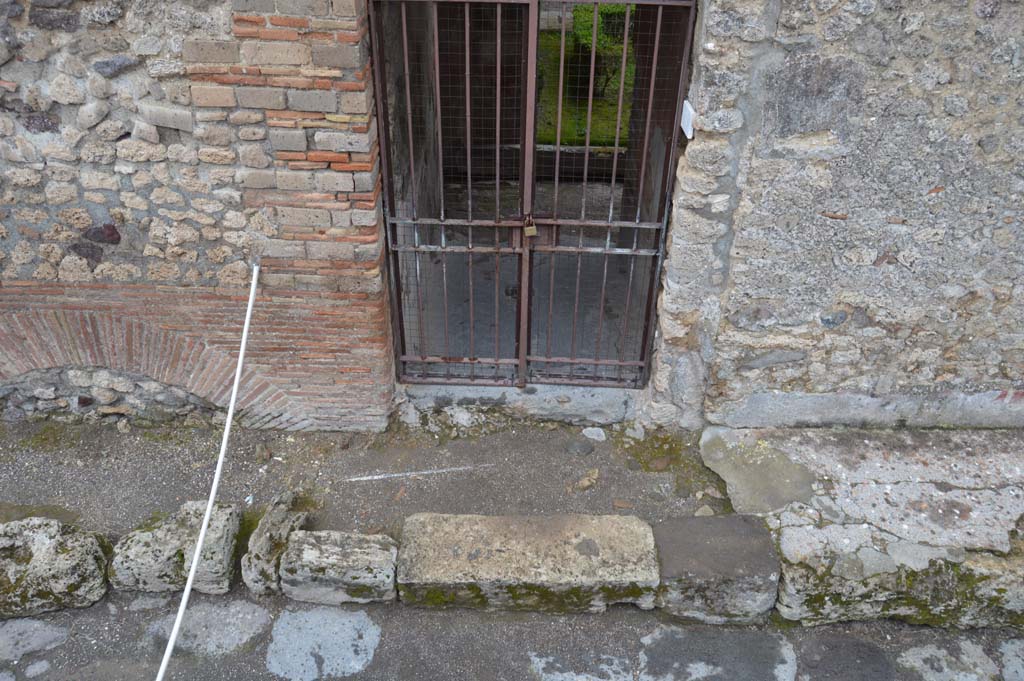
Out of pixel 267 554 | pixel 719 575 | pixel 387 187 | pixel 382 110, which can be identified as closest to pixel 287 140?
pixel 382 110

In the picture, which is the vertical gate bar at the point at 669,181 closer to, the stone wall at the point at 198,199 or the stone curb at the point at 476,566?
the stone curb at the point at 476,566

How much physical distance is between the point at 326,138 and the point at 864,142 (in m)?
2.47

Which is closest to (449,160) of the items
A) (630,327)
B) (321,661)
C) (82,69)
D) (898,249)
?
(630,327)

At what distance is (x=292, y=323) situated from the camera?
3990 mm

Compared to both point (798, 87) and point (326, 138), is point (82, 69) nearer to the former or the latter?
point (326, 138)

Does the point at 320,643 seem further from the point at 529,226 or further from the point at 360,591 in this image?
the point at 529,226

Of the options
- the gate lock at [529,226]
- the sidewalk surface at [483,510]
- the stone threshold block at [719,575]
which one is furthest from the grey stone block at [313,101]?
the stone threshold block at [719,575]

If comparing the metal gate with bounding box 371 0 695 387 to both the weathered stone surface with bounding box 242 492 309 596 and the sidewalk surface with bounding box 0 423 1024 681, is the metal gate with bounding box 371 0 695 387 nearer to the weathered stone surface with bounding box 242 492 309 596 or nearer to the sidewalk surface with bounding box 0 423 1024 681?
the sidewalk surface with bounding box 0 423 1024 681

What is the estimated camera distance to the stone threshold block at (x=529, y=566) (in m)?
3.49

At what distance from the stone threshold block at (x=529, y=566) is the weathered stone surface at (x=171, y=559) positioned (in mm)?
860

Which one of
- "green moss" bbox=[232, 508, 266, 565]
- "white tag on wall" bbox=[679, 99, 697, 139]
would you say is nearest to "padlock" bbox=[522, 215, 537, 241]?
"white tag on wall" bbox=[679, 99, 697, 139]

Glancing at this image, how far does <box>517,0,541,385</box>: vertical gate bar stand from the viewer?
3.50 m

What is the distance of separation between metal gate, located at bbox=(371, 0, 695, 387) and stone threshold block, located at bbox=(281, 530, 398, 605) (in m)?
1.15

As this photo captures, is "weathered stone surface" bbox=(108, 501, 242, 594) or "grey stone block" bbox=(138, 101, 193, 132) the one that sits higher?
"grey stone block" bbox=(138, 101, 193, 132)
